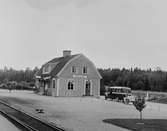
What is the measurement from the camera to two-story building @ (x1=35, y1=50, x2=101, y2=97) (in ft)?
177

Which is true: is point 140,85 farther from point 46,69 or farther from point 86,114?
point 86,114

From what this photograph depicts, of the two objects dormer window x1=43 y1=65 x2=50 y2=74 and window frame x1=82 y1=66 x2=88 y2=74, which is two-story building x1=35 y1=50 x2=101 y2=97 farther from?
dormer window x1=43 y1=65 x2=50 y2=74

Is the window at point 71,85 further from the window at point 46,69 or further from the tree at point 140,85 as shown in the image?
the tree at point 140,85

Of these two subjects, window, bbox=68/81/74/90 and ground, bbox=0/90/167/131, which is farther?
window, bbox=68/81/74/90

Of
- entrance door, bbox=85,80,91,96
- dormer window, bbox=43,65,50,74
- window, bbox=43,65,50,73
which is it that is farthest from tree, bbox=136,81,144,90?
entrance door, bbox=85,80,91,96


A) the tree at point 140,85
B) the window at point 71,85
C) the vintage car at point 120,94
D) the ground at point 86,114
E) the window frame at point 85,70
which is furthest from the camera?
the tree at point 140,85

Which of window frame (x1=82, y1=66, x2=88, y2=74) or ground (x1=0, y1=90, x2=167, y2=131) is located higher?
window frame (x1=82, y1=66, x2=88, y2=74)

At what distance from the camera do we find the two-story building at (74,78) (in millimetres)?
54094

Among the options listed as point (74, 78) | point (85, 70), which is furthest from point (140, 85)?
point (74, 78)

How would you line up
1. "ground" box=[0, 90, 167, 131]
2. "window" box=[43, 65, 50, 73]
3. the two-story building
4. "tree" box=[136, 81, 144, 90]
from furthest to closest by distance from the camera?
"tree" box=[136, 81, 144, 90] → "window" box=[43, 65, 50, 73] → the two-story building → "ground" box=[0, 90, 167, 131]

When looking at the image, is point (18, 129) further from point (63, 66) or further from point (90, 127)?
point (63, 66)

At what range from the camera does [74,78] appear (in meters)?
55.0

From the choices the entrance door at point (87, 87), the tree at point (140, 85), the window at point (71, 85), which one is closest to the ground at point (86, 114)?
the window at point (71, 85)

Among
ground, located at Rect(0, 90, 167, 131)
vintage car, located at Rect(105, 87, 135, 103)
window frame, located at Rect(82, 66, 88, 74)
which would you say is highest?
window frame, located at Rect(82, 66, 88, 74)
